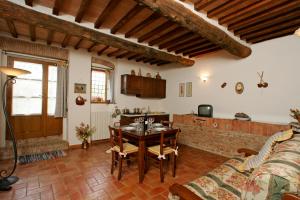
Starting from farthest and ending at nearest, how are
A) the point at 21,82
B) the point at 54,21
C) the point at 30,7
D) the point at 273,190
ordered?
the point at 21,82, the point at 54,21, the point at 30,7, the point at 273,190

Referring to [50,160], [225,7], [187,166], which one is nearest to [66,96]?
[50,160]

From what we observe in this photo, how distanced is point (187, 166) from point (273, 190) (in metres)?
2.42

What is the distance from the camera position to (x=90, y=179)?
2559mm

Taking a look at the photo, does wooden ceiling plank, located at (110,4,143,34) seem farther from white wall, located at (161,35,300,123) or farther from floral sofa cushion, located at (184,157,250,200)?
white wall, located at (161,35,300,123)

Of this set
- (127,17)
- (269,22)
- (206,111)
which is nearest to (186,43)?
(269,22)

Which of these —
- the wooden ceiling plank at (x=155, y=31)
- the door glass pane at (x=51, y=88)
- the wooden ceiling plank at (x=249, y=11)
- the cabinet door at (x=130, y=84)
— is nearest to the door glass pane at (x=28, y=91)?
the door glass pane at (x=51, y=88)

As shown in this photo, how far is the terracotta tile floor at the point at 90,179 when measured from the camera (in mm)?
2158

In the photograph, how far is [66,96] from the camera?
4.13m

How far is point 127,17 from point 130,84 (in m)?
2.67

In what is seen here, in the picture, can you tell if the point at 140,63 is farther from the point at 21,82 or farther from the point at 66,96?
the point at 21,82

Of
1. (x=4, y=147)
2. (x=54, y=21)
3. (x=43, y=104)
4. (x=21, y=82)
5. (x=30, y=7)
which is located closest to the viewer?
(x=30, y=7)

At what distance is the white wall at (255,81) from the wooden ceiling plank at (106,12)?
10.8 feet

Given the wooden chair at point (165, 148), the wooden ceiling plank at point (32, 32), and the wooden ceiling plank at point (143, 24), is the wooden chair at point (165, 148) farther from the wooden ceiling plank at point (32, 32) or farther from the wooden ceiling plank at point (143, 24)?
the wooden ceiling plank at point (32, 32)

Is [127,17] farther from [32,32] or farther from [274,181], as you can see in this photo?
[274,181]
